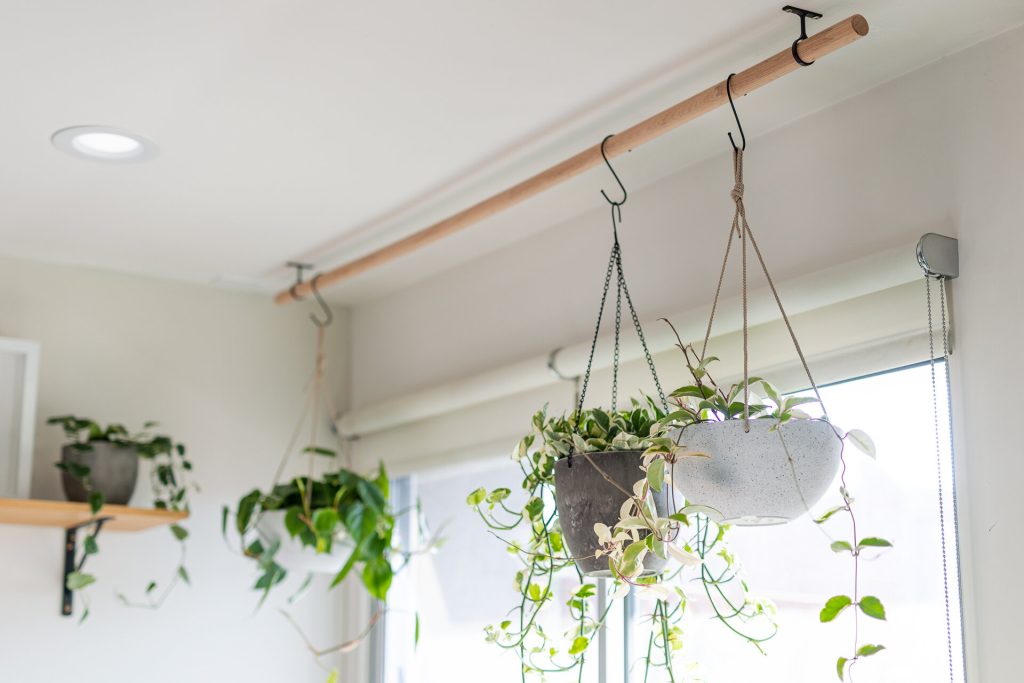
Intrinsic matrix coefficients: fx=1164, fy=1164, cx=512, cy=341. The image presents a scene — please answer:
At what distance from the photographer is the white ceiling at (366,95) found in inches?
61.4

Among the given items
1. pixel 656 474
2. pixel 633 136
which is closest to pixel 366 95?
pixel 633 136

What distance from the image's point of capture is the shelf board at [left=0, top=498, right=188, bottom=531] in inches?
87.2

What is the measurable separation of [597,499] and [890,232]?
59cm

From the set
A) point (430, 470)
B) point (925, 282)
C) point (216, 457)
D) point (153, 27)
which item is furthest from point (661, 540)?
point (216, 457)

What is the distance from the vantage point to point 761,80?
1.54 meters

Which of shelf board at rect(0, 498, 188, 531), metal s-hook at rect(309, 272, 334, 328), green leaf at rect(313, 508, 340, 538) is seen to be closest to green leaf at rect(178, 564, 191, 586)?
shelf board at rect(0, 498, 188, 531)

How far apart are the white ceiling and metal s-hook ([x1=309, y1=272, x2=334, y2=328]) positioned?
0.15 m

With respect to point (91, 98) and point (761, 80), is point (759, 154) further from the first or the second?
point (91, 98)

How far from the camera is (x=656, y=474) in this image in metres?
1.33

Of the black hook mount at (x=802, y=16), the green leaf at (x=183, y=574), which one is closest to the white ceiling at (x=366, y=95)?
the black hook mount at (x=802, y=16)

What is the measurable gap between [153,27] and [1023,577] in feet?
4.38

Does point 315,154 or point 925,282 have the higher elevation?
point 315,154

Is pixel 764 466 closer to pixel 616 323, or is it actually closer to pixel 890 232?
pixel 890 232

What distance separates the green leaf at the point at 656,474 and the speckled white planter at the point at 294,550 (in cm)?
118
